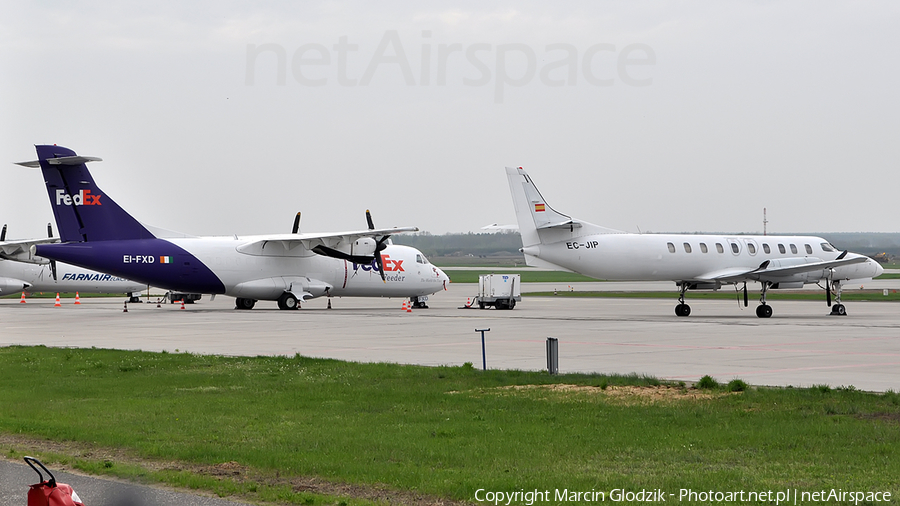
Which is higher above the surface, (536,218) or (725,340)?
(536,218)

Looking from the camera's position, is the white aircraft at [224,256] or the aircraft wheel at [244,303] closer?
the white aircraft at [224,256]

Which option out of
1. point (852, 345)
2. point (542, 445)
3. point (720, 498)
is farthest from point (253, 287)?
point (720, 498)

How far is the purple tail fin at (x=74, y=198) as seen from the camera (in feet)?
122

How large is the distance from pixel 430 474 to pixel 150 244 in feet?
108

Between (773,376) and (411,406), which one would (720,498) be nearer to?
(411,406)

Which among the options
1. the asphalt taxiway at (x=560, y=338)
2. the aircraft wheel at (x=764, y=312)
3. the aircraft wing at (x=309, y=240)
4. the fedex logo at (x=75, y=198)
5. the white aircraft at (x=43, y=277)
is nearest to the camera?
the asphalt taxiway at (x=560, y=338)

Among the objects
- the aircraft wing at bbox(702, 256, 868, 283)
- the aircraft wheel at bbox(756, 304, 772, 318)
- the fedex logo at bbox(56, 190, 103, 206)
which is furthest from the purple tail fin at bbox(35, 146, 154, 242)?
the aircraft wheel at bbox(756, 304, 772, 318)

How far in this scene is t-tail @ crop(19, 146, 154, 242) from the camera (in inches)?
1462

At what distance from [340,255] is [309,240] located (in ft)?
6.59

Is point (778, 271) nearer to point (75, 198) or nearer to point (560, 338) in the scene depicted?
point (560, 338)

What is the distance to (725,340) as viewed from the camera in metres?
24.1

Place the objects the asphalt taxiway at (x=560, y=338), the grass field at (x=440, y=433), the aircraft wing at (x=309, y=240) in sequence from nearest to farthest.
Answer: the grass field at (x=440, y=433) < the asphalt taxiway at (x=560, y=338) < the aircraft wing at (x=309, y=240)

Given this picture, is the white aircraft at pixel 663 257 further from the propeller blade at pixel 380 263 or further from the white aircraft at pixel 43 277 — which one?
the white aircraft at pixel 43 277

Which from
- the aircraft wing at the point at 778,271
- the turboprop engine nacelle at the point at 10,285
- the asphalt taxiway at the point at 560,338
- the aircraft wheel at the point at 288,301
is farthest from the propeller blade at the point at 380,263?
the turboprop engine nacelle at the point at 10,285
